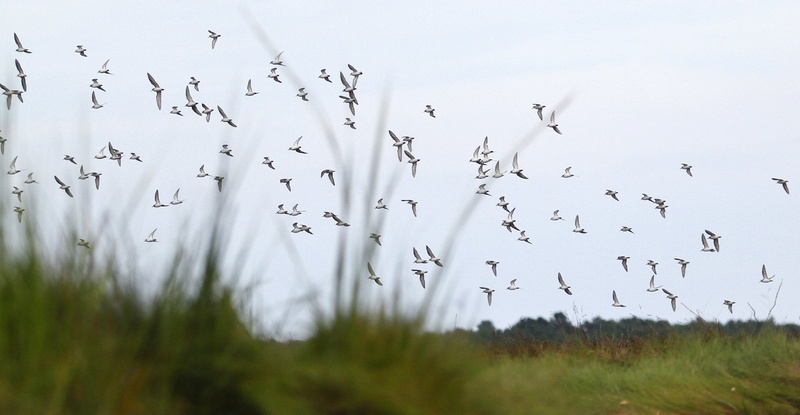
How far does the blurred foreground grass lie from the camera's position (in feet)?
13.5

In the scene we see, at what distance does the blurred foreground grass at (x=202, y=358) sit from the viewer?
13.5 ft

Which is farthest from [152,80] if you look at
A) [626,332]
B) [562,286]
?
[626,332]

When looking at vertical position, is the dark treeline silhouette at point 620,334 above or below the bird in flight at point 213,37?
below

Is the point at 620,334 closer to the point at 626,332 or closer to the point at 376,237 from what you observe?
the point at 626,332

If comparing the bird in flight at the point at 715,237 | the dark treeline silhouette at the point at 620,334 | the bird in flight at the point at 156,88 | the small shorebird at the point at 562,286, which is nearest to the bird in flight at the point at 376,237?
the dark treeline silhouette at the point at 620,334

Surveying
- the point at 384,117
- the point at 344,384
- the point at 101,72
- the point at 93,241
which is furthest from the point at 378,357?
the point at 101,72

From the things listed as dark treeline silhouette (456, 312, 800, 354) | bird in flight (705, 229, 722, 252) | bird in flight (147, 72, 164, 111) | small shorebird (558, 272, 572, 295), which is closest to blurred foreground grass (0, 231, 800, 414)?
dark treeline silhouette (456, 312, 800, 354)

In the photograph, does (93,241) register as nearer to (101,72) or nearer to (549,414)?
(549,414)

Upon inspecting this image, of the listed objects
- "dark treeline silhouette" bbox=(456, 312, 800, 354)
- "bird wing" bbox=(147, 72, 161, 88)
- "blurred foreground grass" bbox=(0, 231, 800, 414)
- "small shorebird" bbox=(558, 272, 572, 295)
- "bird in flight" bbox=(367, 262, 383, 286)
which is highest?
"bird wing" bbox=(147, 72, 161, 88)

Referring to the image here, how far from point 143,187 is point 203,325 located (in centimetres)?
92

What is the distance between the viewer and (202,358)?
4.41 m

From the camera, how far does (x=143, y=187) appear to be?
5070 mm

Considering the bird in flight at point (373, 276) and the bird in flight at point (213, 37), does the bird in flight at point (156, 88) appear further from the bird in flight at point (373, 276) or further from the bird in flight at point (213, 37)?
the bird in flight at point (373, 276)

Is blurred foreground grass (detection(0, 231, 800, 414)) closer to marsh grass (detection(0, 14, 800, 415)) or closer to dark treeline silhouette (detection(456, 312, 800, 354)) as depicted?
marsh grass (detection(0, 14, 800, 415))
